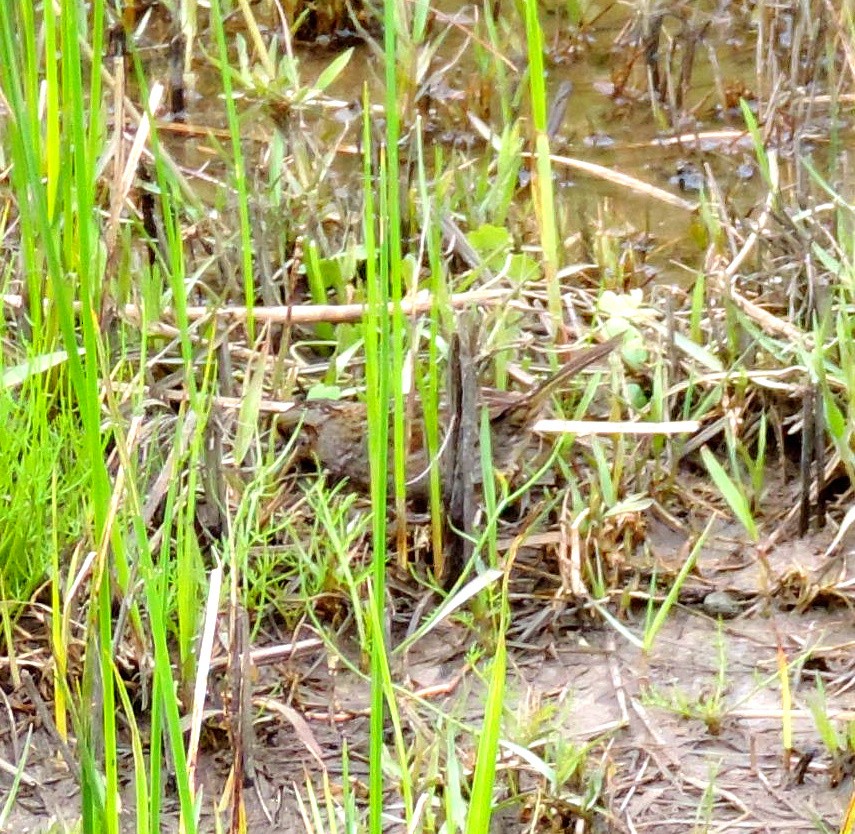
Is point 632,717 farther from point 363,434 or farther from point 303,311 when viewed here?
point 303,311

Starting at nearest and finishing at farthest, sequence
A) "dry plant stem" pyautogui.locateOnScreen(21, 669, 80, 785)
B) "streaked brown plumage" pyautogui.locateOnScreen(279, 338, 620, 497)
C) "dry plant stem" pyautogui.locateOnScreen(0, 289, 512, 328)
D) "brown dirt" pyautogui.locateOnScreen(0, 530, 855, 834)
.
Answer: "dry plant stem" pyautogui.locateOnScreen(21, 669, 80, 785) < "brown dirt" pyautogui.locateOnScreen(0, 530, 855, 834) < "streaked brown plumage" pyautogui.locateOnScreen(279, 338, 620, 497) < "dry plant stem" pyautogui.locateOnScreen(0, 289, 512, 328)

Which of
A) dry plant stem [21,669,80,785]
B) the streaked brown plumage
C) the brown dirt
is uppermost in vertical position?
the streaked brown plumage

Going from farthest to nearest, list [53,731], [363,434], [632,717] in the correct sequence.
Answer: [363,434]
[632,717]
[53,731]

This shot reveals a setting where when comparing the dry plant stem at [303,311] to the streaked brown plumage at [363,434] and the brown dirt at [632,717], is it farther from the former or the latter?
the brown dirt at [632,717]

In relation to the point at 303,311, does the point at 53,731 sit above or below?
below

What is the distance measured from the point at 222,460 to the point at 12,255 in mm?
629

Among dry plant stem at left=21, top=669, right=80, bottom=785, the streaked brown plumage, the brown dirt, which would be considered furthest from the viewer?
the streaked brown plumage

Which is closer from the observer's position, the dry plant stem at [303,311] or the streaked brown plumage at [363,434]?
the streaked brown plumage at [363,434]

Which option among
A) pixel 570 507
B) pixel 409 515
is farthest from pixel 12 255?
pixel 570 507

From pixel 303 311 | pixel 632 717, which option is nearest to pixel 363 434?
pixel 303 311

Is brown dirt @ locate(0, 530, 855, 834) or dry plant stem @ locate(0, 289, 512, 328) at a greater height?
dry plant stem @ locate(0, 289, 512, 328)

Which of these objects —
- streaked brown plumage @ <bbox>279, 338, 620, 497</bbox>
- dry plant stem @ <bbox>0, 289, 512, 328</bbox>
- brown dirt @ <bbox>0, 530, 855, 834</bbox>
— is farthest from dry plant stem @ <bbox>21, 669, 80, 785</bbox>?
dry plant stem @ <bbox>0, 289, 512, 328</bbox>

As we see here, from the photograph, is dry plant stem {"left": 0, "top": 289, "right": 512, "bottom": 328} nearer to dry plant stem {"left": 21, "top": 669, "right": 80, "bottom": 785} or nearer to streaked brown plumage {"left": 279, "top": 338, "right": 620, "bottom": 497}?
streaked brown plumage {"left": 279, "top": 338, "right": 620, "bottom": 497}

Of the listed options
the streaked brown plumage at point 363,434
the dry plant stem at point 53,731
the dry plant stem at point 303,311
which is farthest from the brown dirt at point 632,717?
the dry plant stem at point 303,311
